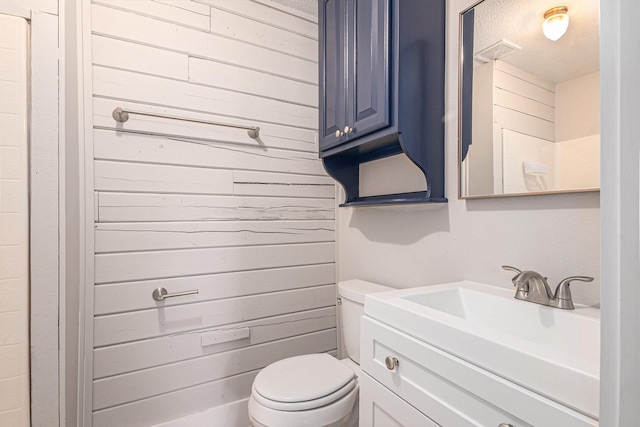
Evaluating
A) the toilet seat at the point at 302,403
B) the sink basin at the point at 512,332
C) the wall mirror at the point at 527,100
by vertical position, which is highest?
the wall mirror at the point at 527,100

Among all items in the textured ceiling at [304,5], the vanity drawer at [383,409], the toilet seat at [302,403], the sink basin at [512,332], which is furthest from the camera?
the textured ceiling at [304,5]

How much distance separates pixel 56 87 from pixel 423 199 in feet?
5.28

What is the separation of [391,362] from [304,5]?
76.5 inches

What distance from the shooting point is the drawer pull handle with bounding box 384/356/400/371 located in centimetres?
88

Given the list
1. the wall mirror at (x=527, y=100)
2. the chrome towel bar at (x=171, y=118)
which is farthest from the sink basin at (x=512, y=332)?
the chrome towel bar at (x=171, y=118)

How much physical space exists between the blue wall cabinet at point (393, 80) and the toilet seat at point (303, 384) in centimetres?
78

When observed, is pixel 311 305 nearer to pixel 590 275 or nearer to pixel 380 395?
pixel 380 395

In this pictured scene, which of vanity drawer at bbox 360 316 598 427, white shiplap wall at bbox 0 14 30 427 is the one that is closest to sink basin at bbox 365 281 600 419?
vanity drawer at bbox 360 316 598 427

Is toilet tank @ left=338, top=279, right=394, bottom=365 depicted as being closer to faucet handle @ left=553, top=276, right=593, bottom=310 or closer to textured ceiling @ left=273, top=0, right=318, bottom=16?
faucet handle @ left=553, top=276, right=593, bottom=310

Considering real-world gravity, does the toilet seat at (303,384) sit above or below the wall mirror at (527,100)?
below

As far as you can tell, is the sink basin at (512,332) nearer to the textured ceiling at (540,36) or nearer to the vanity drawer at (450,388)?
the vanity drawer at (450,388)

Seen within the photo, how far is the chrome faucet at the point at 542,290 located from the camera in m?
0.87

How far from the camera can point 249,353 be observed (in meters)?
1.77

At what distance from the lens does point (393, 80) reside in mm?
1180
